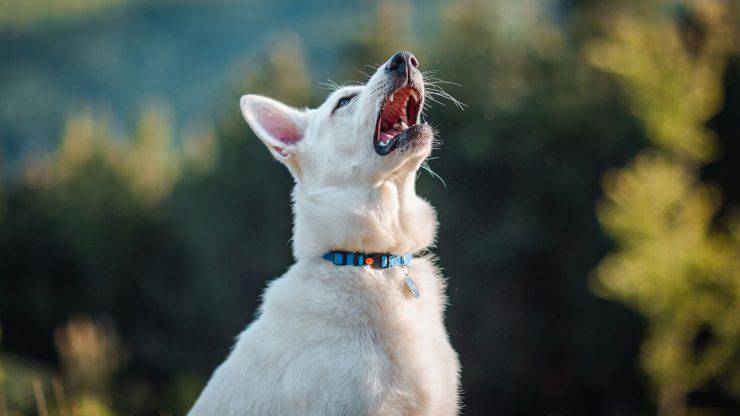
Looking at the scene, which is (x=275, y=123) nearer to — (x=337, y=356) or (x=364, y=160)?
(x=364, y=160)

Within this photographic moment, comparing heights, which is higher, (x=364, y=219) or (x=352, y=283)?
(x=364, y=219)

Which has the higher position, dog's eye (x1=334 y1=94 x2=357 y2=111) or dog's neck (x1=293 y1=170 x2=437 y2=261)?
dog's eye (x1=334 y1=94 x2=357 y2=111)

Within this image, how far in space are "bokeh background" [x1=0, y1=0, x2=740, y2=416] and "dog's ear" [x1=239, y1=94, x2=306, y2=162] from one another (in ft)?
10.9

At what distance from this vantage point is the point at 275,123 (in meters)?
5.17

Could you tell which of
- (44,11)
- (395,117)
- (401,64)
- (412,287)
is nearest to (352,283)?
(412,287)

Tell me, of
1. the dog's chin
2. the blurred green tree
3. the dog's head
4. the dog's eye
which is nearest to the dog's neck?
the dog's head

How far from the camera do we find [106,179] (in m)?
34.6

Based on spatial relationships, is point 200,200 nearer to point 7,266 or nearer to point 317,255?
point 7,266

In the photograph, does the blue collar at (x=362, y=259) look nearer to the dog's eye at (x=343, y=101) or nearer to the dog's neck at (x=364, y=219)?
the dog's neck at (x=364, y=219)

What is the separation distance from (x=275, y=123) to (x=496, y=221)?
668 inches

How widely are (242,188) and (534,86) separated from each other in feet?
32.9

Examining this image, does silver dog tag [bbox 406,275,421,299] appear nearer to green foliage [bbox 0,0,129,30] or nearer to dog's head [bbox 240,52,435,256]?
dog's head [bbox 240,52,435,256]

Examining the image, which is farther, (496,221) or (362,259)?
(496,221)

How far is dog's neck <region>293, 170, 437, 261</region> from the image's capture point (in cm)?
459
